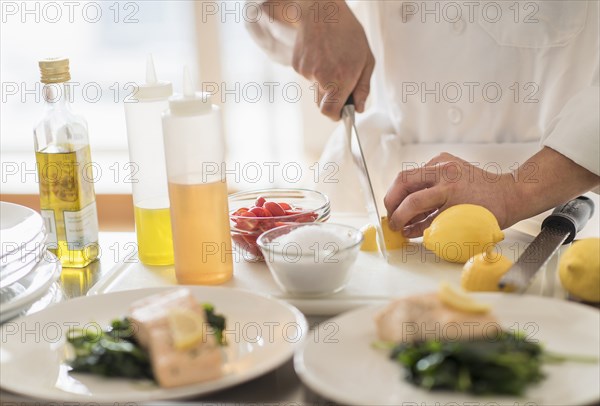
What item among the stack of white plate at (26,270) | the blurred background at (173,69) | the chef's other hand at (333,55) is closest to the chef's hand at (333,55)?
the chef's other hand at (333,55)

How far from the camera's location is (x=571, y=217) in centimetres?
113

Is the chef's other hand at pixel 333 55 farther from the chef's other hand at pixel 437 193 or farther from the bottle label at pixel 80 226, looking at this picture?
the bottle label at pixel 80 226

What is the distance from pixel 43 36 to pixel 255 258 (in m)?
2.77

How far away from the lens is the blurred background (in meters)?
3.52

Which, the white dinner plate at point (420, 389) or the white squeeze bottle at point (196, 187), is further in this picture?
the white squeeze bottle at point (196, 187)

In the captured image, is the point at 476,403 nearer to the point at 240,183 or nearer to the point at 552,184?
the point at 552,184

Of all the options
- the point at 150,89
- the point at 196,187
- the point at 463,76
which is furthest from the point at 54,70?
the point at 463,76

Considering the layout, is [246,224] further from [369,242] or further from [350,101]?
[350,101]

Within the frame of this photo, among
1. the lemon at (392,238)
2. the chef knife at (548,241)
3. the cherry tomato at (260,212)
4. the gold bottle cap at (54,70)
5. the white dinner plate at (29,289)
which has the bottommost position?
the lemon at (392,238)

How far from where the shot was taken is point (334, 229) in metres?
1.07

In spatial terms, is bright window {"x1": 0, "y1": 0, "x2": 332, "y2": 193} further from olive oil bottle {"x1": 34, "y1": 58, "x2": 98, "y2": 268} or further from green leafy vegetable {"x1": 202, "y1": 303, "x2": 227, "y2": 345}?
green leafy vegetable {"x1": 202, "y1": 303, "x2": 227, "y2": 345}

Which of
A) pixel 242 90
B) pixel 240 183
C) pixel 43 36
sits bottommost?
pixel 240 183

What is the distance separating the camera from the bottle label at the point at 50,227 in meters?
1.15

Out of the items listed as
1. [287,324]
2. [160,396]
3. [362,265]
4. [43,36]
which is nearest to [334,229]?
[362,265]
